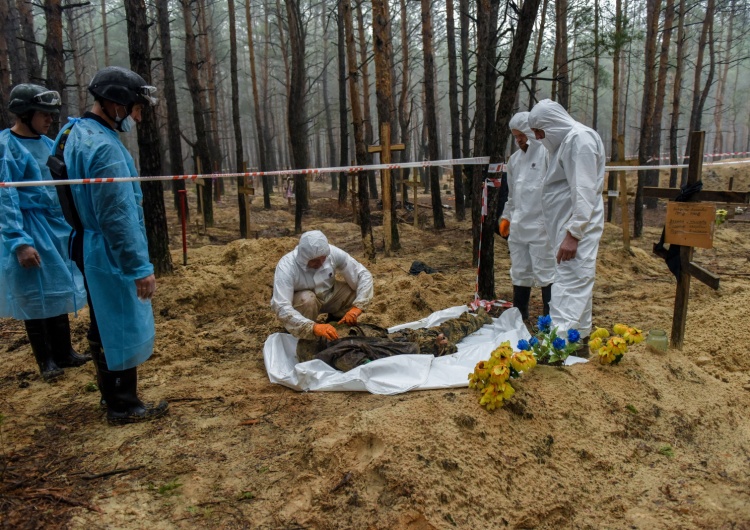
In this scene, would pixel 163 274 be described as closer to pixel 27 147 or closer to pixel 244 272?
pixel 244 272

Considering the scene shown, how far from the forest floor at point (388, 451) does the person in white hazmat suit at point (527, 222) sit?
1358mm

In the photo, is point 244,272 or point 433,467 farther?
point 244,272

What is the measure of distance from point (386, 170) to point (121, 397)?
5.97 m

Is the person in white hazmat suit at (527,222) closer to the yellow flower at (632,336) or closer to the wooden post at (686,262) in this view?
the wooden post at (686,262)

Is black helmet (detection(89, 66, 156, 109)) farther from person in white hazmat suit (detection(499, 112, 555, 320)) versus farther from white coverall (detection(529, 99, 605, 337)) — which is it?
person in white hazmat suit (detection(499, 112, 555, 320))

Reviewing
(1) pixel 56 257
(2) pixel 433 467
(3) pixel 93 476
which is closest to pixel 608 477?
(2) pixel 433 467

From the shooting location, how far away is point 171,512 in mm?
2412

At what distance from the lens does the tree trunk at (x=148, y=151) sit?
21.8 ft

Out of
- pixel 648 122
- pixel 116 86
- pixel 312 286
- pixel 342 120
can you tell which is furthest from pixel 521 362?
pixel 342 120

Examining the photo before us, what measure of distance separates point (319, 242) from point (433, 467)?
7.12 ft

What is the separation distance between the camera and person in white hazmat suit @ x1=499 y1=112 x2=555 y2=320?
16.4 ft

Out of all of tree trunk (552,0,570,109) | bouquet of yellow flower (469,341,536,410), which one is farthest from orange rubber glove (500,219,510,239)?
tree trunk (552,0,570,109)

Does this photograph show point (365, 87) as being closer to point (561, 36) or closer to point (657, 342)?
point (561, 36)

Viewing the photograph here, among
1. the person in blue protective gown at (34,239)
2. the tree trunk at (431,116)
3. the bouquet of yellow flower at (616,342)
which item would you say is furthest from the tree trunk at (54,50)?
the bouquet of yellow flower at (616,342)
